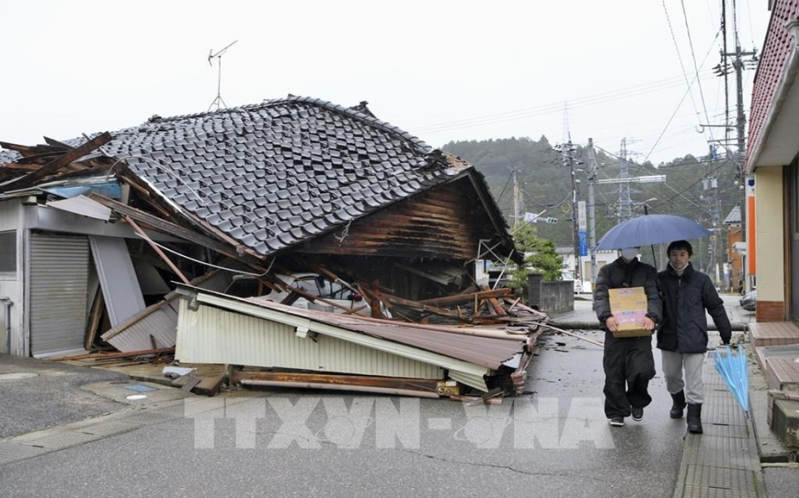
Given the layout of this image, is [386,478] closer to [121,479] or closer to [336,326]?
[121,479]

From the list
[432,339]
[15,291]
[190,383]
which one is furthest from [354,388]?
[15,291]

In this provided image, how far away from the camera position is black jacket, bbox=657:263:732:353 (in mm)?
5660

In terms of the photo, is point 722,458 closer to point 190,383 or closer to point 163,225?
point 190,383

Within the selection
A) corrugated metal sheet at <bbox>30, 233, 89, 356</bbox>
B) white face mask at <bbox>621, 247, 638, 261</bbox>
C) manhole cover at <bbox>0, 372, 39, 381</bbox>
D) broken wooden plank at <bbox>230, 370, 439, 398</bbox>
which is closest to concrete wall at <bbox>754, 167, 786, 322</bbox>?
white face mask at <bbox>621, 247, 638, 261</bbox>

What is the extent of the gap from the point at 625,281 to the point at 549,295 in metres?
17.7

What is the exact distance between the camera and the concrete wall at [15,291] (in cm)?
983

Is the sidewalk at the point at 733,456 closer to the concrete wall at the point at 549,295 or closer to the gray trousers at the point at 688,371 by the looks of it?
the gray trousers at the point at 688,371

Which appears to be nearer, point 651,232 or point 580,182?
point 651,232

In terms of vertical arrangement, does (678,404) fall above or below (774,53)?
below

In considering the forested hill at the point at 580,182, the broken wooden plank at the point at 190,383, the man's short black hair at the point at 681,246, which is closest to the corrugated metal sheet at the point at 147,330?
the broken wooden plank at the point at 190,383

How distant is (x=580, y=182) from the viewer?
47250 mm

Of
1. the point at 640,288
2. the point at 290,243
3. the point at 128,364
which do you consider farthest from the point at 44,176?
the point at 640,288

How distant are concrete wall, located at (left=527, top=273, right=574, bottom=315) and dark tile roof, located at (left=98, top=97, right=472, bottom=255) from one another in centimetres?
921

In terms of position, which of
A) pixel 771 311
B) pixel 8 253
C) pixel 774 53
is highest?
pixel 774 53
